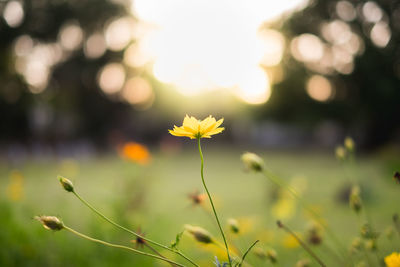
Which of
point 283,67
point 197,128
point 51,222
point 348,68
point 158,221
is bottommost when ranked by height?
point 51,222

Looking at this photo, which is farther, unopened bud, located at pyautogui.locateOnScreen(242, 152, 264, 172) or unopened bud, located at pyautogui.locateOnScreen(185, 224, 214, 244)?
unopened bud, located at pyautogui.locateOnScreen(242, 152, 264, 172)

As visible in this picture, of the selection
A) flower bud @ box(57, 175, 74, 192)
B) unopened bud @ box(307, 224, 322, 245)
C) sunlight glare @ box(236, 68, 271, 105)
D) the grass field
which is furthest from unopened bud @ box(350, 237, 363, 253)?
sunlight glare @ box(236, 68, 271, 105)

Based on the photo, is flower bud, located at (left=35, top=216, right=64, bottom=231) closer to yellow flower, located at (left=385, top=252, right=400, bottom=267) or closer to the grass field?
the grass field

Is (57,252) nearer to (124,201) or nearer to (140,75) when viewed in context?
(124,201)

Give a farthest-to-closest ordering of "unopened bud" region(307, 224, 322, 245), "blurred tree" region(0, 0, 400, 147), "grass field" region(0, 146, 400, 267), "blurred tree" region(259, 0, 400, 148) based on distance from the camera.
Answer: "blurred tree" region(0, 0, 400, 147)
"blurred tree" region(259, 0, 400, 148)
"grass field" region(0, 146, 400, 267)
"unopened bud" region(307, 224, 322, 245)

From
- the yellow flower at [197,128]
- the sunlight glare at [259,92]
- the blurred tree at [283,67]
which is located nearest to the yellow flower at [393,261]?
the yellow flower at [197,128]

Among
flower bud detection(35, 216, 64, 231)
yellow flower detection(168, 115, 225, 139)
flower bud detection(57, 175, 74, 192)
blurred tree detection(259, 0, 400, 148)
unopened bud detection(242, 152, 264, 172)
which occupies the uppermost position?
blurred tree detection(259, 0, 400, 148)

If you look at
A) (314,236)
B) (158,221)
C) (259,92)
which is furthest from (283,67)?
(314,236)

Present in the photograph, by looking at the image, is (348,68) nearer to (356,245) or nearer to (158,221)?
(158,221)

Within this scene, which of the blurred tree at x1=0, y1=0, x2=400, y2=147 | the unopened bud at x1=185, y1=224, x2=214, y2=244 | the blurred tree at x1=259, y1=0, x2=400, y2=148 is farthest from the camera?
the blurred tree at x1=0, y1=0, x2=400, y2=147

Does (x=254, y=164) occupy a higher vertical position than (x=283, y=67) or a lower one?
lower

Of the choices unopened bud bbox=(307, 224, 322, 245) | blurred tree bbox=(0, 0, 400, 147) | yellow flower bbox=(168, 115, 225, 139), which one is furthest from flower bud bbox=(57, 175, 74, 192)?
blurred tree bbox=(0, 0, 400, 147)

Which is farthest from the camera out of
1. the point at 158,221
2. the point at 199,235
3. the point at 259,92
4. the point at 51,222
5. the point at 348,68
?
the point at 259,92

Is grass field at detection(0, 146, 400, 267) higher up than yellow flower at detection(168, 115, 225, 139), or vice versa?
grass field at detection(0, 146, 400, 267)
